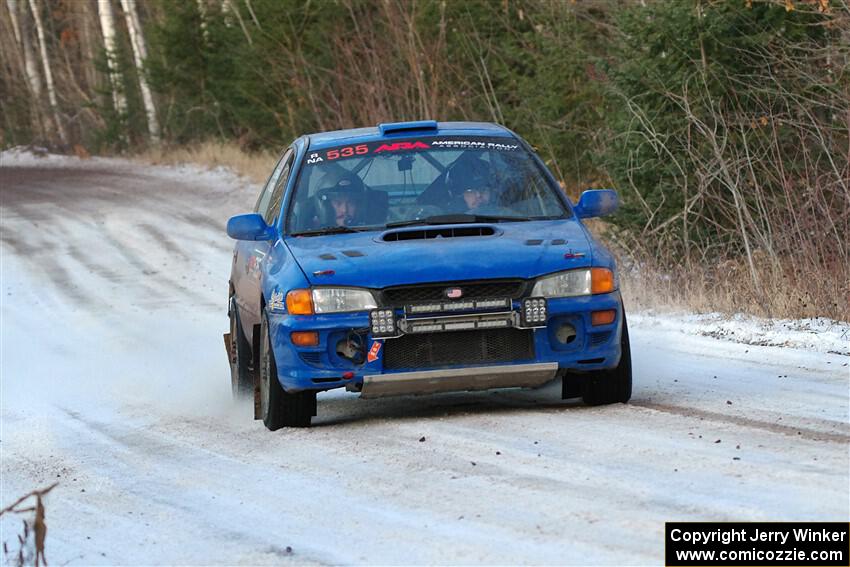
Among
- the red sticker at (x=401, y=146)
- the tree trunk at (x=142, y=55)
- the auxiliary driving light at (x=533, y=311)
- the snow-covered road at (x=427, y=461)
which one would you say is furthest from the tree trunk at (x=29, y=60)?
the auxiliary driving light at (x=533, y=311)

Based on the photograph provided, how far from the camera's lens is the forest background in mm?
13289

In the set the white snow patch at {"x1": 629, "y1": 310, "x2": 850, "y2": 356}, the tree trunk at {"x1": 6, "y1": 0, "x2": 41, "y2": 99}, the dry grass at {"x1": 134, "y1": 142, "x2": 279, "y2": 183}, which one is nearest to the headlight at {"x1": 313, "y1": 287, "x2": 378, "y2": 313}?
the white snow patch at {"x1": 629, "y1": 310, "x2": 850, "y2": 356}

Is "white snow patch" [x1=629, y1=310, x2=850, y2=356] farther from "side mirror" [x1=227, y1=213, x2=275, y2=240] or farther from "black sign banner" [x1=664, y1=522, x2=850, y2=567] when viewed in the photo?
"black sign banner" [x1=664, y1=522, x2=850, y2=567]

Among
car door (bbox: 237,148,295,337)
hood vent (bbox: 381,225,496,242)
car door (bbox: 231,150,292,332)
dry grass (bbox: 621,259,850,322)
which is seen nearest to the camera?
hood vent (bbox: 381,225,496,242)

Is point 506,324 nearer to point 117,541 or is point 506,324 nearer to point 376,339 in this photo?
point 376,339

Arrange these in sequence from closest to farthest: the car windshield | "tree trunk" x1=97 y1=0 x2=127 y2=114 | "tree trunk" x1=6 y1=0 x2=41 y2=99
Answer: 1. the car windshield
2. "tree trunk" x1=97 y1=0 x2=127 y2=114
3. "tree trunk" x1=6 y1=0 x2=41 y2=99

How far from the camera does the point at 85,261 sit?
1995 cm

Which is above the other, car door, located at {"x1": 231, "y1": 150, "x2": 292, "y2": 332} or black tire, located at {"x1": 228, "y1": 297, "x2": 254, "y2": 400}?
car door, located at {"x1": 231, "y1": 150, "x2": 292, "y2": 332}

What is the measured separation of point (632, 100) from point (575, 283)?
25.0 feet

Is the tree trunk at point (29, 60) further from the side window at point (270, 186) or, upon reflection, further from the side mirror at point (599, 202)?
the side mirror at point (599, 202)

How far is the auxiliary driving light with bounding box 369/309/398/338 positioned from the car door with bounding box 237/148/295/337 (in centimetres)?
113

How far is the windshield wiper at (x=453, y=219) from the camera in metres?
8.84

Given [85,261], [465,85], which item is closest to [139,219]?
[85,261]

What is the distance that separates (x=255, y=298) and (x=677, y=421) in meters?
2.66
